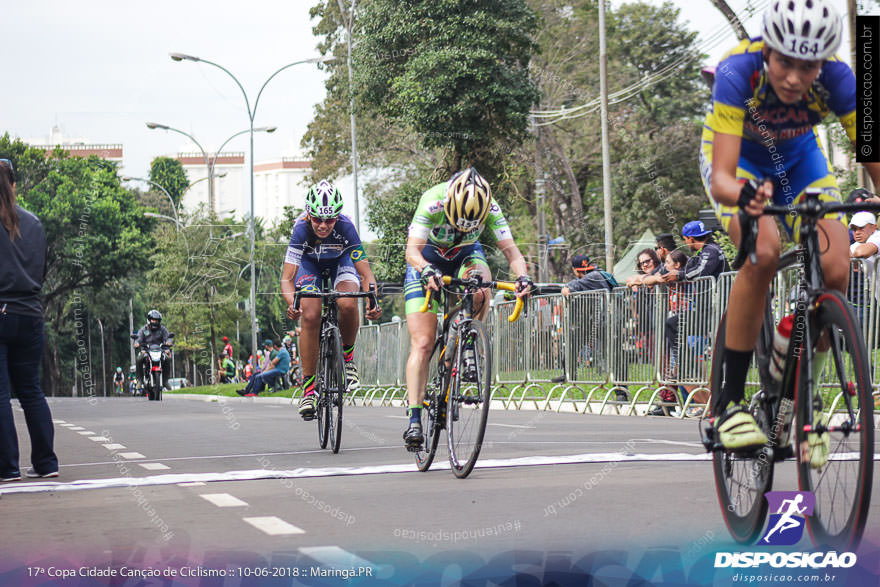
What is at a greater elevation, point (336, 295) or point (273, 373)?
point (336, 295)

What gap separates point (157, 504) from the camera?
6188 mm

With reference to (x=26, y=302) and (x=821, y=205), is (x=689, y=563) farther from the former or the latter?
(x=26, y=302)

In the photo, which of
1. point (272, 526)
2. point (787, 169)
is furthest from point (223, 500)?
point (787, 169)

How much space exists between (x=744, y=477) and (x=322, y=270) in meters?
6.29

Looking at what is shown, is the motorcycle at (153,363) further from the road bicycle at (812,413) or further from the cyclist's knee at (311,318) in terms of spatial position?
the road bicycle at (812,413)

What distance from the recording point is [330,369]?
9617 millimetres

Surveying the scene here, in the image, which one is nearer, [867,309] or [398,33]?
[867,309]

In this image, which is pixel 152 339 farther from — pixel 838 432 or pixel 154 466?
pixel 838 432

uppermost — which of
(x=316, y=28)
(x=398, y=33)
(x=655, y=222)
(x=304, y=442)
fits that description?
(x=316, y=28)

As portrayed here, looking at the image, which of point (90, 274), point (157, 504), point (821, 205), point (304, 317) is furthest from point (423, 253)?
point (90, 274)

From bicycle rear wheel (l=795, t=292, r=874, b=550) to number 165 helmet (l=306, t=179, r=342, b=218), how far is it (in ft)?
20.2

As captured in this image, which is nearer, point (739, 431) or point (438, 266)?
point (739, 431)

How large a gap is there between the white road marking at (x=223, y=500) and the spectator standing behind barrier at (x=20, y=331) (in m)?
1.82

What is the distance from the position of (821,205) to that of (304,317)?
630 centimetres
